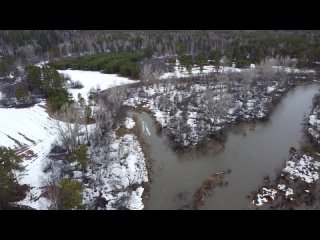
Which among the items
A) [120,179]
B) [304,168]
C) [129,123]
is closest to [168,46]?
[129,123]

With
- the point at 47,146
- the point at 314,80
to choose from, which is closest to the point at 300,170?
the point at 47,146

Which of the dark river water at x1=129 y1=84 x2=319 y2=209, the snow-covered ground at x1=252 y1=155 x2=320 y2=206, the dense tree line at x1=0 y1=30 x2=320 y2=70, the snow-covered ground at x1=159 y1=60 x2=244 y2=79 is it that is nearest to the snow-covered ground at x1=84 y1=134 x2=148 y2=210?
the dark river water at x1=129 y1=84 x2=319 y2=209

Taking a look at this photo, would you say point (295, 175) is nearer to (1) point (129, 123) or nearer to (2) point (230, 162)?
(2) point (230, 162)

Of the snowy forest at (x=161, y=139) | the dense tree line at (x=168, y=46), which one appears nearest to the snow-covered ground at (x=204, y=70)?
the snowy forest at (x=161, y=139)

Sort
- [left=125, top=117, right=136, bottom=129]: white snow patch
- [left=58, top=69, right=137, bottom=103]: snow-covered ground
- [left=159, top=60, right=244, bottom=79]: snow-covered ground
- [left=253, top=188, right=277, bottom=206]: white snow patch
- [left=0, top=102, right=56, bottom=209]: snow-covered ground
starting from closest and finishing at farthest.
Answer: [left=253, top=188, right=277, bottom=206]: white snow patch, [left=0, top=102, right=56, bottom=209]: snow-covered ground, [left=125, top=117, right=136, bottom=129]: white snow patch, [left=58, top=69, right=137, bottom=103]: snow-covered ground, [left=159, top=60, right=244, bottom=79]: snow-covered ground

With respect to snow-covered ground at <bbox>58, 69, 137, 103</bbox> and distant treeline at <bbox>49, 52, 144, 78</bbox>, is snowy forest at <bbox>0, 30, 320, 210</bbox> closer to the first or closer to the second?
snow-covered ground at <bbox>58, 69, 137, 103</bbox>

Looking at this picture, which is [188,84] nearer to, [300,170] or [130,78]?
[130,78]

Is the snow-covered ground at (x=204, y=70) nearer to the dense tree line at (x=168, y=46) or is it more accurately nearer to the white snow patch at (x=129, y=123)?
the dense tree line at (x=168, y=46)
